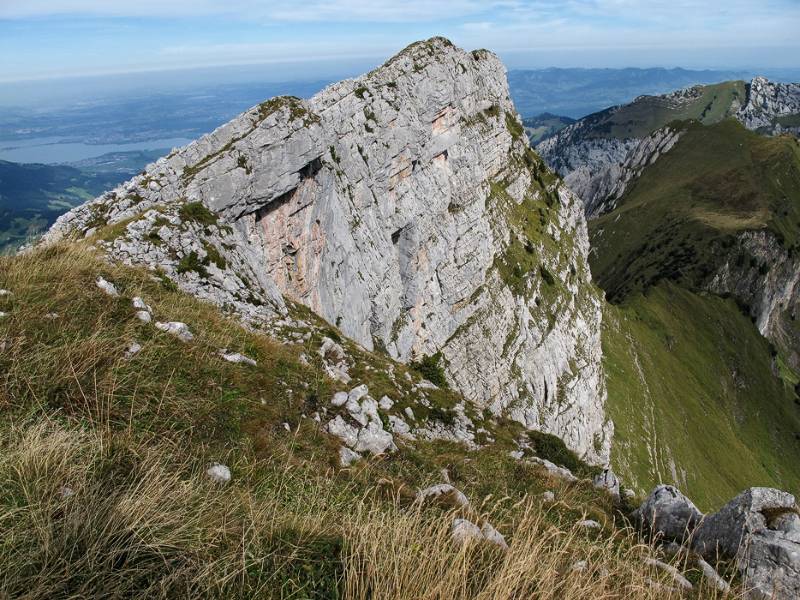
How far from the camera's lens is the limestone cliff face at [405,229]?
91.5 feet

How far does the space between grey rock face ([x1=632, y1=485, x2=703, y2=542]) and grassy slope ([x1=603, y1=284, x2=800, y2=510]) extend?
86.0m

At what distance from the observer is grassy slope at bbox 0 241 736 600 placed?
13.9 ft

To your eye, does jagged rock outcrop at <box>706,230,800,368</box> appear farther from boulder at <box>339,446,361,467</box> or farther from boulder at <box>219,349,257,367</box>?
boulder at <box>219,349,257,367</box>

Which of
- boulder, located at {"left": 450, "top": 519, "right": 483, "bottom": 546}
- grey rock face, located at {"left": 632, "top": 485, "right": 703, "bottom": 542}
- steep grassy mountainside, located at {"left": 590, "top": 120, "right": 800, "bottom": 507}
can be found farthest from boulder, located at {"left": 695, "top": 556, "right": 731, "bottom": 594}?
steep grassy mountainside, located at {"left": 590, "top": 120, "right": 800, "bottom": 507}

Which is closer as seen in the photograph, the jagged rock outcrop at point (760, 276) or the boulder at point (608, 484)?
the boulder at point (608, 484)

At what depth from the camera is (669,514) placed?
1038 centimetres

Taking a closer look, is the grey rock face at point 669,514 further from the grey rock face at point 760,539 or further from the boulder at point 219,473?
the boulder at point 219,473

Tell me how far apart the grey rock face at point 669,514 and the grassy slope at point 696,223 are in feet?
473

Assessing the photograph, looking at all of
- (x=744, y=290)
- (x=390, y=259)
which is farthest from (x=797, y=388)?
(x=390, y=259)

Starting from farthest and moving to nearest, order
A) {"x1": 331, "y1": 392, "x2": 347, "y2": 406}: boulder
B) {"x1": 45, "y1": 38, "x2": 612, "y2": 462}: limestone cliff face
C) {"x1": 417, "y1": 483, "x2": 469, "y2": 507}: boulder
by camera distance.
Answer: {"x1": 45, "y1": 38, "x2": 612, "y2": 462}: limestone cliff face → {"x1": 331, "y1": 392, "x2": 347, "y2": 406}: boulder → {"x1": 417, "y1": 483, "x2": 469, "y2": 507}: boulder

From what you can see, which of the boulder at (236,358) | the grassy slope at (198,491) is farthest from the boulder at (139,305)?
the boulder at (236,358)

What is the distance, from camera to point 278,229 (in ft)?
134

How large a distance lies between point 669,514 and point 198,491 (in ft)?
32.8

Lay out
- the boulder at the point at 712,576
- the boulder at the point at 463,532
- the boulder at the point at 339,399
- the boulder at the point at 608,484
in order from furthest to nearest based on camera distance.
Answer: the boulder at the point at 608,484
the boulder at the point at 339,399
the boulder at the point at 712,576
the boulder at the point at 463,532
